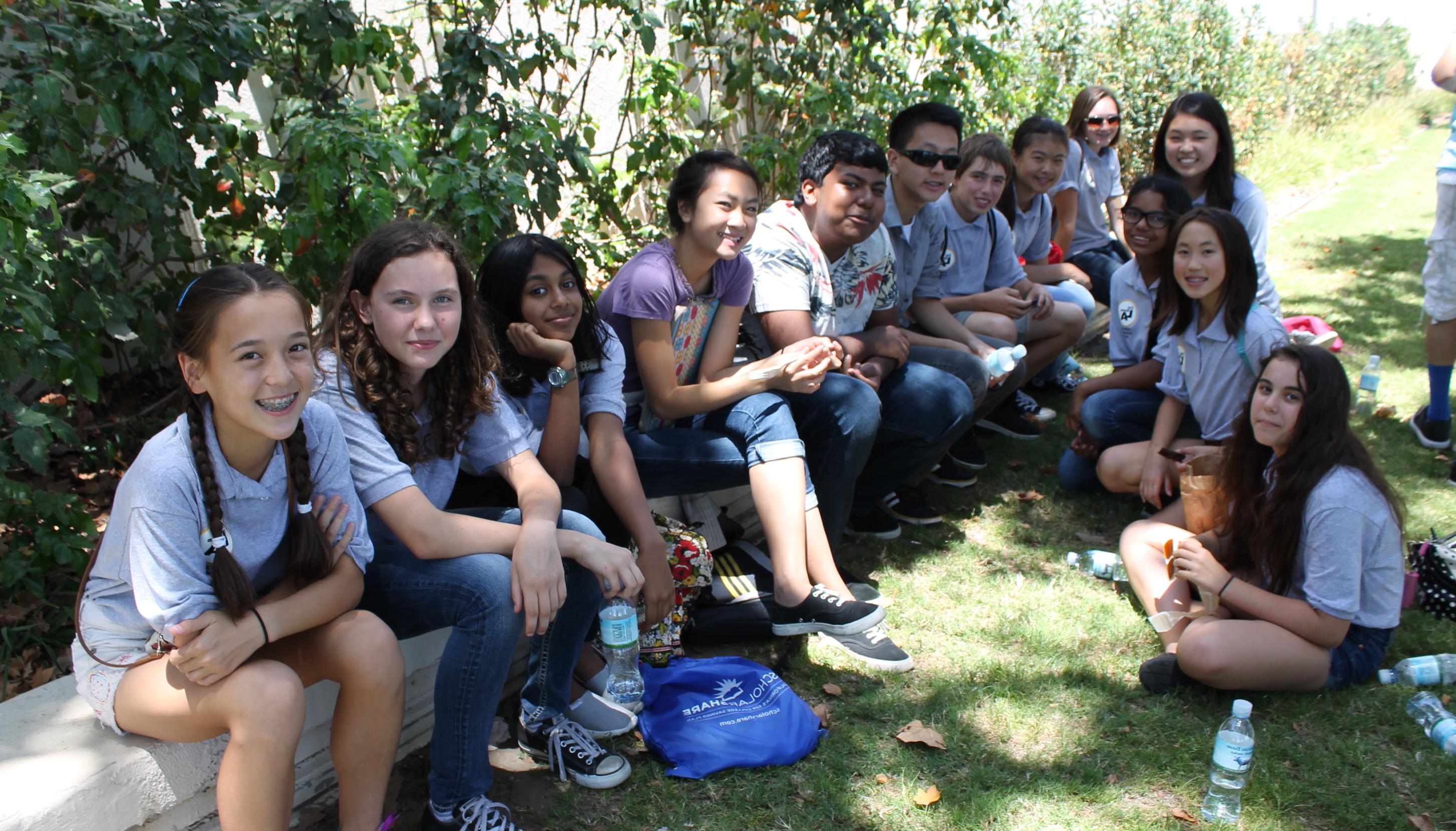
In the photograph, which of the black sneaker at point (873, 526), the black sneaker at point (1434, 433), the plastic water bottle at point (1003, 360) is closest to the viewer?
the black sneaker at point (873, 526)

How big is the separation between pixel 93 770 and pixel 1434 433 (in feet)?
18.0

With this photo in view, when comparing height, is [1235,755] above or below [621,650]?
below

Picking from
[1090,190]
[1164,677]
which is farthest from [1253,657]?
[1090,190]

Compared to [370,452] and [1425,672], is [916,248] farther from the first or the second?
[370,452]

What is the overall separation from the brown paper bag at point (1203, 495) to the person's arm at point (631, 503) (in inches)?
68.3

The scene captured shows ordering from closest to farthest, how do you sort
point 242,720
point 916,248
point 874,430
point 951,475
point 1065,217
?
point 242,720 → point 874,430 → point 916,248 → point 951,475 → point 1065,217

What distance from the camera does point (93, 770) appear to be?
6.93 ft

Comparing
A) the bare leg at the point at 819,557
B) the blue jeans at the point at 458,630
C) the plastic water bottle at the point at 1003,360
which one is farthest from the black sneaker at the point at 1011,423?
the blue jeans at the point at 458,630

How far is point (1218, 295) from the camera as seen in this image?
3914 millimetres

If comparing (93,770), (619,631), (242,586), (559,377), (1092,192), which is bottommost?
(619,631)

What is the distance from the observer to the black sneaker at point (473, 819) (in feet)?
8.11

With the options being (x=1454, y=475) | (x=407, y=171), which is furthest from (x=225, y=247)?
(x=1454, y=475)

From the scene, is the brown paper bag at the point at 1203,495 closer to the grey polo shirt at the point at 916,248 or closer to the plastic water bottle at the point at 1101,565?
the plastic water bottle at the point at 1101,565

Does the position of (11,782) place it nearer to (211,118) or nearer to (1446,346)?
(211,118)
